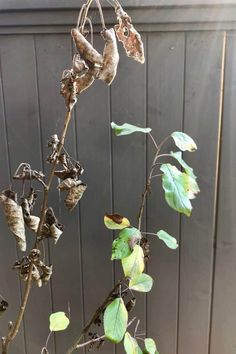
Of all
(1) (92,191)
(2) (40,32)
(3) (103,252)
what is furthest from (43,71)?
(3) (103,252)

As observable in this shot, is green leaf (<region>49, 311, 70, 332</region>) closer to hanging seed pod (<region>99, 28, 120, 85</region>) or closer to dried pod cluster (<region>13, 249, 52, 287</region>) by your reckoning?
dried pod cluster (<region>13, 249, 52, 287</region>)

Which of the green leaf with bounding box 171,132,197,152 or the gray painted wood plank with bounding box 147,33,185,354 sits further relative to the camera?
the gray painted wood plank with bounding box 147,33,185,354

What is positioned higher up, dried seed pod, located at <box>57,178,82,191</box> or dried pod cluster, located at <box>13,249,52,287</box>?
dried seed pod, located at <box>57,178,82,191</box>

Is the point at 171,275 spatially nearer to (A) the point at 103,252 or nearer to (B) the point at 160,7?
(A) the point at 103,252

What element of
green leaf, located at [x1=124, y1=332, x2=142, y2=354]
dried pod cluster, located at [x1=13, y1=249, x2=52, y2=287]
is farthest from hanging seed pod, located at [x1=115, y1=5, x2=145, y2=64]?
green leaf, located at [x1=124, y1=332, x2=142, y2=354]

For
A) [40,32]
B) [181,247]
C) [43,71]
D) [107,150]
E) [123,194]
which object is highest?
[40,32]

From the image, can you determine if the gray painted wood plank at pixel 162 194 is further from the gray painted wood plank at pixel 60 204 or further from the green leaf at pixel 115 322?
the green leaf at pixel 115 322

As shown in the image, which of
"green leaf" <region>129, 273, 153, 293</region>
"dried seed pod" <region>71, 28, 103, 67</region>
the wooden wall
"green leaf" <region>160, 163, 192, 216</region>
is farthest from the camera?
the wooden wall

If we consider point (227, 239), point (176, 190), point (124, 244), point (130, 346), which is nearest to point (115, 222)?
point (124, 244)
